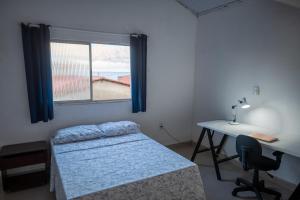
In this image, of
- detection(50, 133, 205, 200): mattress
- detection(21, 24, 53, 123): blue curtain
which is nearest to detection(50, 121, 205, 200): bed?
detection(50, 133, 205, 200): mattress

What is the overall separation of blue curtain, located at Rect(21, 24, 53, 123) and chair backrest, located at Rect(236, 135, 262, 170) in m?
2.66

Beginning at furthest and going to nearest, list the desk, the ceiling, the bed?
the ceiling
the desk
the bed

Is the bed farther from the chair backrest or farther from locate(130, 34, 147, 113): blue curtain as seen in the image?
locate(130, 34, 147, 113): blue curtain

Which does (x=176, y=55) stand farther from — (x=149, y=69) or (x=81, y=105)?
(x=81, y=105)

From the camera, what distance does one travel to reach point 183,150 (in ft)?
13.7

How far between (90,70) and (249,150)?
2.56 m

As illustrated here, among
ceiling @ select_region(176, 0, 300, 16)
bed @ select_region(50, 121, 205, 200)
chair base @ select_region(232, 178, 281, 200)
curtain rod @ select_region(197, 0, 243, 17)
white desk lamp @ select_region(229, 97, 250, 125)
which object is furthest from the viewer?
ceiling @ select_region(176, 0, 300, 16)

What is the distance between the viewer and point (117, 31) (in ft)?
11.6

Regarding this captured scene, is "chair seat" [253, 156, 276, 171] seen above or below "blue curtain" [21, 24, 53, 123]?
below

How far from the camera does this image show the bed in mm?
1936

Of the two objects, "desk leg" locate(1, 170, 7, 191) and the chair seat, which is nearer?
the chair seat

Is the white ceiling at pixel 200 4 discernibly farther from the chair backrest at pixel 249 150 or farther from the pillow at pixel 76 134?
the pillow at pixel 76 134

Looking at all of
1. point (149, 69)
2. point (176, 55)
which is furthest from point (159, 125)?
point (176, 55)

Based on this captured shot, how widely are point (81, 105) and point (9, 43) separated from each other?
129cm
